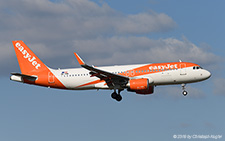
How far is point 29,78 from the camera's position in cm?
6022

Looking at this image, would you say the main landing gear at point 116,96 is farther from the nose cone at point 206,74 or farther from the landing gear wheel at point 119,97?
the nose cone at point 206,74

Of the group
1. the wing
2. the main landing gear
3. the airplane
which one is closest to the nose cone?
the airplane

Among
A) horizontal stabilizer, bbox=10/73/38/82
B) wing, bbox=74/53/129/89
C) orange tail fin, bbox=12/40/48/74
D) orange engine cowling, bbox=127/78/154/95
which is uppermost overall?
orange tail fin, bbox=12/40/48/74

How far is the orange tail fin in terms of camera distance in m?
61.9

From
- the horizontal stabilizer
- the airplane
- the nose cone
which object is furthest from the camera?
the horizontal stabilizer

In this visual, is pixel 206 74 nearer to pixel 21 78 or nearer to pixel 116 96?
pixel 116 96

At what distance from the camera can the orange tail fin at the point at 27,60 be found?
2437 inches

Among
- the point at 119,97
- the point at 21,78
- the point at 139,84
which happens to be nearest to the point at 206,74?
the point at 139,84

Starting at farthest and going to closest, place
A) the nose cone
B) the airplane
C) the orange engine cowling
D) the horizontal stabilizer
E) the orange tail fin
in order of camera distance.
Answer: the orange tail fin → the horizontal stabilizer → the nose cone → the airplane → the orange engine cowling

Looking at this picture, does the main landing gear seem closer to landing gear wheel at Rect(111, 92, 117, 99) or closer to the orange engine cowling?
landing gear wheel at Rect(111, 92, 117, 99)

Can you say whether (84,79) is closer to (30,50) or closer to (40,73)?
Result: (40,73)

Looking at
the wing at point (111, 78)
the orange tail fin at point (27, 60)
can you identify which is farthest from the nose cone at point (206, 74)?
the orange tail fin at point (27, 60)

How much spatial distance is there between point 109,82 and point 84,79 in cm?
340

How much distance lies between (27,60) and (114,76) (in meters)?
14.0
